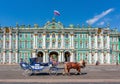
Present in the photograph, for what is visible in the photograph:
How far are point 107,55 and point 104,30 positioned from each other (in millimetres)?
7522

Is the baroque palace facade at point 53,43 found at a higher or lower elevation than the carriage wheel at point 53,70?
higher

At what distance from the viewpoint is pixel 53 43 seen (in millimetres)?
76812

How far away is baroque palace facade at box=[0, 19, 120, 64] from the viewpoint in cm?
7588

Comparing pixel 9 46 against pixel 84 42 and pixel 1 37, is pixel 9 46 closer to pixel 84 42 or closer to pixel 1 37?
pixel 1 37

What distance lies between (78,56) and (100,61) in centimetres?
672

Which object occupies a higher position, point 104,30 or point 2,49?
point 104,30

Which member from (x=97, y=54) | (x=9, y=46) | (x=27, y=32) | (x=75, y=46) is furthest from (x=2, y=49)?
(x=97, y=54)

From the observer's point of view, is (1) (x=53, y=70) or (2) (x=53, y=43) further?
(2) (x=53, y=43)

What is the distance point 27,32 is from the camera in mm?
77125

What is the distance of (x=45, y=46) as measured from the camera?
76.3m

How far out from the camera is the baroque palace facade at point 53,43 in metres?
75.9

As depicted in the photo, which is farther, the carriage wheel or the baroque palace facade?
the baroque palace facade

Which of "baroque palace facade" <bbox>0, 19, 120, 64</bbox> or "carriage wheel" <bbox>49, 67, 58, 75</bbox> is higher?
"baroque palace facade" <bbox>0, 19, 120, 64</bbox>

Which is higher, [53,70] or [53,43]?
[53,43]
